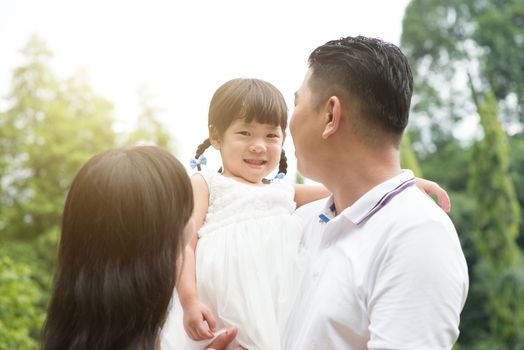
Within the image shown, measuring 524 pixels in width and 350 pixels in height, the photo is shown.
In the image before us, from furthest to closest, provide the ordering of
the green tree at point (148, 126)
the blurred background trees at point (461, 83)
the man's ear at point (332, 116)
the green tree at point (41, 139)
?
1. the blurred background trees at point (461, 83)
2. the green tree at point (148, 126)
3. the green tree at point (41, 139)
4. the man's ear at point (332, 116)

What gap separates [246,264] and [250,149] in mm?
482

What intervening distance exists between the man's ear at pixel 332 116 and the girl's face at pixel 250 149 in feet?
1.70

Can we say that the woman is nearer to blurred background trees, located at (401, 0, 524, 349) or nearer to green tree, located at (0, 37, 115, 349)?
green tree, located at (0, 37, 115, 349)

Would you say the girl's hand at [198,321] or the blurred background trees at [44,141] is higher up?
the blurred background trees at [44,141]

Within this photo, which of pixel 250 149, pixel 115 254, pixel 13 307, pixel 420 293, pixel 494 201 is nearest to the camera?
pixel 420 293

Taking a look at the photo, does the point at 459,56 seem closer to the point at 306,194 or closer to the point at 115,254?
the point at 306,194

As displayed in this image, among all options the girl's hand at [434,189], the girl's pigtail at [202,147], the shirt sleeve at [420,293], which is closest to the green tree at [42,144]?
the girl's pigtail at [202,147]

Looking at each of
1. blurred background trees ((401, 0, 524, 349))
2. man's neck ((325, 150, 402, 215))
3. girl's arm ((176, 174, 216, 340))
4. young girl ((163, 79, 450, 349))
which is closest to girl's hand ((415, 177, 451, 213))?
young girl ((163, 79, 450, 349))

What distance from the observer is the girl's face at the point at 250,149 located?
9.18 ft

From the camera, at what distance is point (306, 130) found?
2.36 metres

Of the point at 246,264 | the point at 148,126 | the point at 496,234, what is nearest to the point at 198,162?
the point at 246,264

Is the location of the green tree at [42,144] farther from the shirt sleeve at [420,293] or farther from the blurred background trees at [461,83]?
the shirt sleeve at [420,293]

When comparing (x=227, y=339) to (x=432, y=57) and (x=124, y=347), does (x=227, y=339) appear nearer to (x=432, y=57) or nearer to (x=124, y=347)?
(x=124, y=347)

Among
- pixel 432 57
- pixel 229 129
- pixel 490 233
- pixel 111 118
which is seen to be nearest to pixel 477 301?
pixel 490 233
